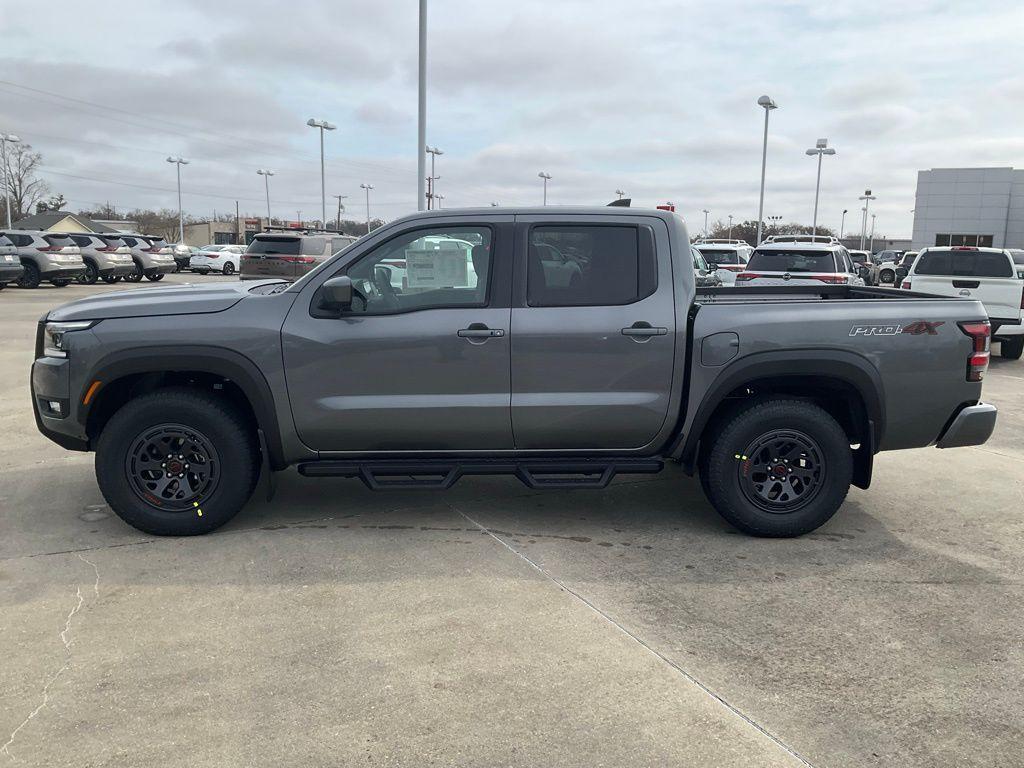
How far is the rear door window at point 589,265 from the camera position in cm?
485

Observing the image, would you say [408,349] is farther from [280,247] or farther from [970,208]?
[970,208]

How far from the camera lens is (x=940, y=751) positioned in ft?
9.54

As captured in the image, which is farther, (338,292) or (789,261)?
(789,261)

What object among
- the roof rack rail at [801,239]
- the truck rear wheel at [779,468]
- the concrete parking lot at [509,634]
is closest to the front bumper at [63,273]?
the roof rack rail at [801,239]

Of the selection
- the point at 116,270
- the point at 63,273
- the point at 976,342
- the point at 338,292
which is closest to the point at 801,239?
the point at 976,342

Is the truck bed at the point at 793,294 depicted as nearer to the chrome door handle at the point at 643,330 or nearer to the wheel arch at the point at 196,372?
the chrome door handle at the point at 643,330

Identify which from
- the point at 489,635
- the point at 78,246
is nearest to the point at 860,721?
the point at 489,635

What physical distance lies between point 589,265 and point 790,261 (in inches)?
420

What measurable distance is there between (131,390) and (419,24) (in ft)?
43.9

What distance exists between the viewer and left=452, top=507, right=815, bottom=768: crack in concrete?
2.92m

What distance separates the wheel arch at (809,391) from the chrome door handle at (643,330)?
42 cm

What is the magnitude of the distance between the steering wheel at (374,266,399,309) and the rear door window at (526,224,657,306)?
760 mm

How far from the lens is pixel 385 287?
4.79 metres

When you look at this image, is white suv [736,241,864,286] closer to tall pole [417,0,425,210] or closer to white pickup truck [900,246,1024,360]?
white pickup truck [900,246,1024,360]
